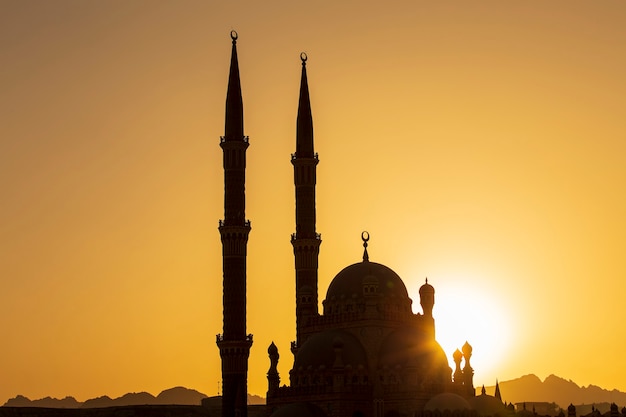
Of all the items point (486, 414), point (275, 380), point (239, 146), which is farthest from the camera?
point (239, 146)

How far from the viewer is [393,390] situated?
237 feet

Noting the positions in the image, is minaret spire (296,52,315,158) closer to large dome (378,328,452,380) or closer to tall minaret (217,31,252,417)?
tall minaret (217,31,252,417)

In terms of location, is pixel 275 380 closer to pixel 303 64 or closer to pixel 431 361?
pixel 431 361

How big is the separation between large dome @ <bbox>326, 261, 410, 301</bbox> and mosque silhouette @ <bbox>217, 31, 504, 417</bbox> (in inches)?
3.6

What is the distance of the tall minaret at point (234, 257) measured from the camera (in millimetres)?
81500

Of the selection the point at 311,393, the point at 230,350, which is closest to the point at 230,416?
the point at 230,350

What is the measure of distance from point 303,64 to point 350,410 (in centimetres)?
3237

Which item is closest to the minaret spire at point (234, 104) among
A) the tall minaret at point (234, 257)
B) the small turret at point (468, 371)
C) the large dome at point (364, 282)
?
the tall minaret at point (234, 257)

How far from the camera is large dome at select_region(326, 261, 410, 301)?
254 ft

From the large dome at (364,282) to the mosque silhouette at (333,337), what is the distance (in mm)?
92

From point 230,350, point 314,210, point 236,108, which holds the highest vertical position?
point 236,108

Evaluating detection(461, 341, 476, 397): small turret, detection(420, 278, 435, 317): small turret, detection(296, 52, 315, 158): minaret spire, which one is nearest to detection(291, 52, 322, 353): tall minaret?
detection(296, 52, 315, 158): minaret spire

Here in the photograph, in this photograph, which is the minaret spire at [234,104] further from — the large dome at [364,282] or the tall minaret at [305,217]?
the large dome at [364,282]

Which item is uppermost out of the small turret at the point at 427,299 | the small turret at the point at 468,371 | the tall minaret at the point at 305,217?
the tall minaret at the point at 305,217
